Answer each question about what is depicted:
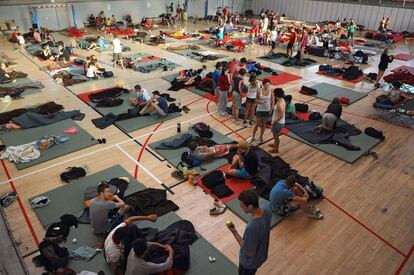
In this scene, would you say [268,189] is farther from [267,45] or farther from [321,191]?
[267,45]

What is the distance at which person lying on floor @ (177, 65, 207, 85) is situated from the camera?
1437cm

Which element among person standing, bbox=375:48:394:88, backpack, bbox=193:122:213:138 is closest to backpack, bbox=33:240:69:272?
backpack, bbox=193:122:213:138

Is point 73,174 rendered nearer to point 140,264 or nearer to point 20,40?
point 140,264

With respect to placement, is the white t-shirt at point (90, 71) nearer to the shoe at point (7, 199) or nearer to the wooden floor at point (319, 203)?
the wooden floor at point (319, 203)

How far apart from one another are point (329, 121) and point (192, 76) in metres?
6.94

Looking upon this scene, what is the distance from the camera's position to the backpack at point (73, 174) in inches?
310

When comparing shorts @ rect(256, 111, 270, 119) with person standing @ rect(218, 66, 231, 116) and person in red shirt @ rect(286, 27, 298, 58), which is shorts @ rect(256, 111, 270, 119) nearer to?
person standing @ rect(218, 66, 231, 116)

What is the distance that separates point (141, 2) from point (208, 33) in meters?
7.95

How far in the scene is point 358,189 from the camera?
7.85 m

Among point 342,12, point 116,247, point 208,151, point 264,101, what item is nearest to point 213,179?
point 208,151

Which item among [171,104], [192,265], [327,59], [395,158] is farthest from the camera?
[327,59]

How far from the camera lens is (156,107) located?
36.6 feet

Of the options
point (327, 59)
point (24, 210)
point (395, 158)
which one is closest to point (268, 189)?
point (395, 158)

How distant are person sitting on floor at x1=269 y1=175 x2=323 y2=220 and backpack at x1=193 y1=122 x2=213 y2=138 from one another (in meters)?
3.62
